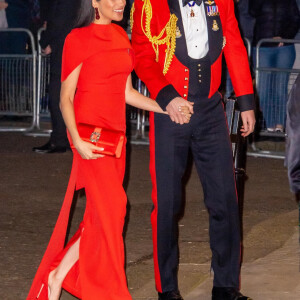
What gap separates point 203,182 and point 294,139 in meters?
1.23

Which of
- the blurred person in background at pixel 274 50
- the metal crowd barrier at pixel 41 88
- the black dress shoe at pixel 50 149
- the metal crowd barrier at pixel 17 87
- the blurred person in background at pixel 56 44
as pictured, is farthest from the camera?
the metal crowd barrier at pixel 17 87

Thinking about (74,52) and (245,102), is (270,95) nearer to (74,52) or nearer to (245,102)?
(245,102)

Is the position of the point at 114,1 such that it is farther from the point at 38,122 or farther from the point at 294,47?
the point at 38,122

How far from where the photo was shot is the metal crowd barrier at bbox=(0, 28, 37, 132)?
12570 mm

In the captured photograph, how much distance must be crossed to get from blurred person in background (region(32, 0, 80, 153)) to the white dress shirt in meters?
4.84

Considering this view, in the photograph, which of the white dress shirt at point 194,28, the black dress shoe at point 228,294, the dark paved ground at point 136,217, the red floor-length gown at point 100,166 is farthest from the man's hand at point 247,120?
the dark paved ground at point 136,217

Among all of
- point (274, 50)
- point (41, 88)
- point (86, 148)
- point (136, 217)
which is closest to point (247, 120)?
point (86, 148)

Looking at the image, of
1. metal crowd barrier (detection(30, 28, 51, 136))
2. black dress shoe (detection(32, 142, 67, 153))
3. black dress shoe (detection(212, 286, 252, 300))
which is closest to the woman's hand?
black dress shoe (detection(212, 286, 252, 300))

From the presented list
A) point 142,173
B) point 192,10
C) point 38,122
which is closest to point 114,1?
point 192,10

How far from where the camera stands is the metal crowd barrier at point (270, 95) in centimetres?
1072

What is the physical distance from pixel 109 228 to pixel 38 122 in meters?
8.05

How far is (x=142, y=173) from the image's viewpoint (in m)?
9.44

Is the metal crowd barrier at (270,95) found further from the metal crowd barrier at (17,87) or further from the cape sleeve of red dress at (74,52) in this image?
the cape sleeve of red dress at (74,52)

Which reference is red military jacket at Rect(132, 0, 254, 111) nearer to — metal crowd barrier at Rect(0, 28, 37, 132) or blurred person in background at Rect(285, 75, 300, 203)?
blurred person in background at Rect(285, 75, 300, 203)
